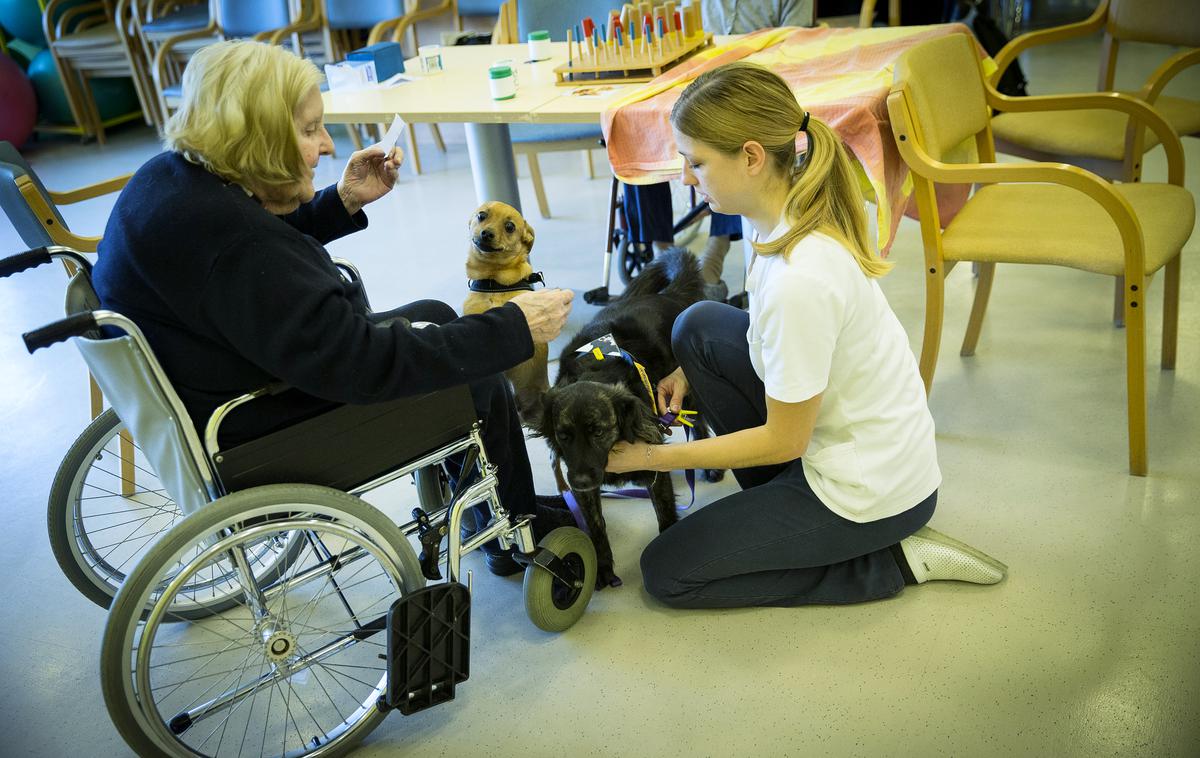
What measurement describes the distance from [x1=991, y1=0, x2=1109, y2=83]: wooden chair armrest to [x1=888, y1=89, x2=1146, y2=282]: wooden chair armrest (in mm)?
791

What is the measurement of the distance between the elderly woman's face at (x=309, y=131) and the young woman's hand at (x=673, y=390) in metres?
0.89

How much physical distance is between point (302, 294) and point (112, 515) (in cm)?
140

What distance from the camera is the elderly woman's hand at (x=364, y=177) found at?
1.94m

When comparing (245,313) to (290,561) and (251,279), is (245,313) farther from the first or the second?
(290,561)

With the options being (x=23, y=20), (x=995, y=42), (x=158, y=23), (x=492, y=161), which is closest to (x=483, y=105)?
(x=492, y=161)

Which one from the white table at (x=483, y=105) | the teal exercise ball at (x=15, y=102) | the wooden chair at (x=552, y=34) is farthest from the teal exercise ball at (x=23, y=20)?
the white table at (x=483, y=105)

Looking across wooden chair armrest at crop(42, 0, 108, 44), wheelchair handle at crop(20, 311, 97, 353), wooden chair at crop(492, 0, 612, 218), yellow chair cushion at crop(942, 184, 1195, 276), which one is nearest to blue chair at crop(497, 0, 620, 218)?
wooden chair at crop(492, 0, 612, 218)

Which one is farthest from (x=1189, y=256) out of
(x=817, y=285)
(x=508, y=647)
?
(x=508, y=647)

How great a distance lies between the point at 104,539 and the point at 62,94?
4.86m

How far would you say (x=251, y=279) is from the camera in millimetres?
1304

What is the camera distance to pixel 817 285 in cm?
146

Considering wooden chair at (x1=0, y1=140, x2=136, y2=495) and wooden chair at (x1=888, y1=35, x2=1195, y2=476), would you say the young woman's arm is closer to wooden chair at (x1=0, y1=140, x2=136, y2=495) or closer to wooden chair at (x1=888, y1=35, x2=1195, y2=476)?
wooden chair at (x1=888, y1=35, x2=1195, y2=476)

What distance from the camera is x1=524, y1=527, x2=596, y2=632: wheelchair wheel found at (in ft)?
5.72

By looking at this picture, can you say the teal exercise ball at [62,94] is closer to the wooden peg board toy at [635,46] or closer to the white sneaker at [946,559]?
the wooden peg board toy at [635,46]
